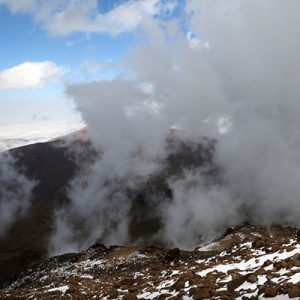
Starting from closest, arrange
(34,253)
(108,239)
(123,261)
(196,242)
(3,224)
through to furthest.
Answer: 1. (123,261)
2. (34,253)
3. (196,242)
4. (108,239)
5. (3,224)

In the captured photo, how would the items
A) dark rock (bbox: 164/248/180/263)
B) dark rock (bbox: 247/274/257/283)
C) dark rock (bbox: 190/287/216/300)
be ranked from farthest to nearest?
dark rock (bbox: 164/248/180/263)
dark rock (bbox: 247/274/257/283)
dark rock (bbox: 190/287/216/300)

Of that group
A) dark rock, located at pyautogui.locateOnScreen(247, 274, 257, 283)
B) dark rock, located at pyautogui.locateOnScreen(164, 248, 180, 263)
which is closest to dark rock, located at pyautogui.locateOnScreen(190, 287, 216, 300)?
dark rock, located at pyautogui.locateOnScreen(247, 274, 257, 283)

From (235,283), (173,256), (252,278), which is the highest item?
(252,278)

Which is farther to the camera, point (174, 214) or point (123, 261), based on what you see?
point (174, 214)

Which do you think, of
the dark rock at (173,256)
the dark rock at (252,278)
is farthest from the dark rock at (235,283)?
the dark rock at (173,256)

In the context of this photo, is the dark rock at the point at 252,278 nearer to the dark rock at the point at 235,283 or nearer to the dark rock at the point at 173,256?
the dark rock at the point at 235,283

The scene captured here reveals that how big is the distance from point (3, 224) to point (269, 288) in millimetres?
177992

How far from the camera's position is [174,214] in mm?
156625

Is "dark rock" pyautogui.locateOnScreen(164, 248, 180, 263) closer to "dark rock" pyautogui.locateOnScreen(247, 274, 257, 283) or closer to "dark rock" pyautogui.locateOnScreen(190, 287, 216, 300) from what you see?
"dark rock" pyautogui.locateOnScreen(190, 287, 216, 300)

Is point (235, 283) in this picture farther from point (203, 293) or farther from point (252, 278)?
point (203, 293)

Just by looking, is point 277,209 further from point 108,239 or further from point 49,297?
point 49,297

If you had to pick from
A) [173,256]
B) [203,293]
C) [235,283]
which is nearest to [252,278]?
[235,283]

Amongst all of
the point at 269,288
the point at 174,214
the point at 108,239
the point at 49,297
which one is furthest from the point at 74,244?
the point at 269,288

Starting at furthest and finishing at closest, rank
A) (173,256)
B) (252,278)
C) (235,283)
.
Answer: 1. (173,256)
2. (235,283)
3. (252,278)
